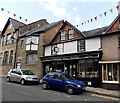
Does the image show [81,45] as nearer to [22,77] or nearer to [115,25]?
[115,25]

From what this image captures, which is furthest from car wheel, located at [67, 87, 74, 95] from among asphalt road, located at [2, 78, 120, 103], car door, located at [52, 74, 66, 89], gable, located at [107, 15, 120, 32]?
gable, located at [107, 15, 120, 32]

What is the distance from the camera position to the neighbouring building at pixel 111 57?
12.2 metres

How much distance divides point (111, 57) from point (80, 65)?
11.7ft

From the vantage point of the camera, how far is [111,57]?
12.7 metres

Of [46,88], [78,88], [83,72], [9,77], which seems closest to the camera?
[78,88]

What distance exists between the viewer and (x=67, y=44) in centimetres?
1656

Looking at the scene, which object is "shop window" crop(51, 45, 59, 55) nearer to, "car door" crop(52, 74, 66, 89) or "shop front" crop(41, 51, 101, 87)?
"shop front" crop(41, 51, 101, 87)

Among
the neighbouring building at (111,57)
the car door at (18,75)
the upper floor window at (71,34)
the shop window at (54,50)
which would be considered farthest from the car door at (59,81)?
the upper floor window at (71,34)

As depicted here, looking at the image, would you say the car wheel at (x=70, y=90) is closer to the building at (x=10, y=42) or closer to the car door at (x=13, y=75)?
the car door at (x=13, y=75)

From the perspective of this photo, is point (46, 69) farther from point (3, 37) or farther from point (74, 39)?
point (3, 37)

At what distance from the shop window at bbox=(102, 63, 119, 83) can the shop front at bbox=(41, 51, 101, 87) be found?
0.58m

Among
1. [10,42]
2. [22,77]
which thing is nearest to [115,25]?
[22,77]

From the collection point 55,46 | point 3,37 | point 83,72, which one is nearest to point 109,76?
point 83,72

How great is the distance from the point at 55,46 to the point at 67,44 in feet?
6.71
